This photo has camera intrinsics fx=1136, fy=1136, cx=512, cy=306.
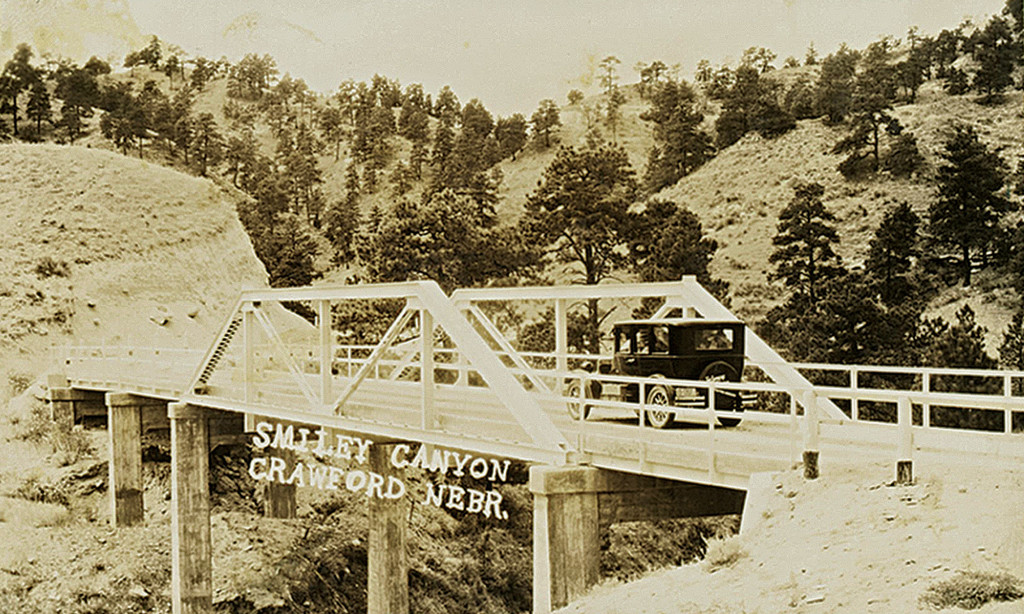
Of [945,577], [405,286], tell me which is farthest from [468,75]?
[945,577]

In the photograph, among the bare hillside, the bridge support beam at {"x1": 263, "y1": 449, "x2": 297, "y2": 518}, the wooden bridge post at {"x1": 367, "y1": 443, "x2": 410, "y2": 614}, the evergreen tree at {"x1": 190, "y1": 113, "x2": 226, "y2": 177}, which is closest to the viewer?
the wooden bridge post at {"x1": 367, "y1": 443, "x2": 410, "y2": 614}

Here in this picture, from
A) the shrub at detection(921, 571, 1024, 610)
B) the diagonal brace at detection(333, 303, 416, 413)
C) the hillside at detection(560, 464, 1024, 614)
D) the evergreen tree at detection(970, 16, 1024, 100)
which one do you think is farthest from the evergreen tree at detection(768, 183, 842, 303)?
the shrub at detection(921, 571, 1024, 610)

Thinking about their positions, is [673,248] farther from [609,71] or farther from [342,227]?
[609,71]

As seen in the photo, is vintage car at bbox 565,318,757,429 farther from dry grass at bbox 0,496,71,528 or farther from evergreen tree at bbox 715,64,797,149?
evergreen tree at bbox 715,64,797,149

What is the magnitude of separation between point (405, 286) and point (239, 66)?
15302 centimetres

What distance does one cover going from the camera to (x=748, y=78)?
337 feet

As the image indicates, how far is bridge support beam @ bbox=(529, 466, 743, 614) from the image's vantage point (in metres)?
15.4

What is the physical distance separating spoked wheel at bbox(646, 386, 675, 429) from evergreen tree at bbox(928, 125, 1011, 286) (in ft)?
125

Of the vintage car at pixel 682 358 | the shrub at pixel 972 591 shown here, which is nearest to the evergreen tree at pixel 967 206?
the vintage car at pixel 682 358

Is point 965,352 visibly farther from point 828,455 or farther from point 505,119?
point 505,119

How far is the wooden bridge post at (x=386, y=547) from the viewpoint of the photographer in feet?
89.2

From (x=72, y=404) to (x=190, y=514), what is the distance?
9849 mm

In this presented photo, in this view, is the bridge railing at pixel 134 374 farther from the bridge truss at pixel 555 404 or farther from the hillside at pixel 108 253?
the hillside at pixel 108 253

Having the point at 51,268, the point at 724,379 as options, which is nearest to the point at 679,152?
the point at 51,268
